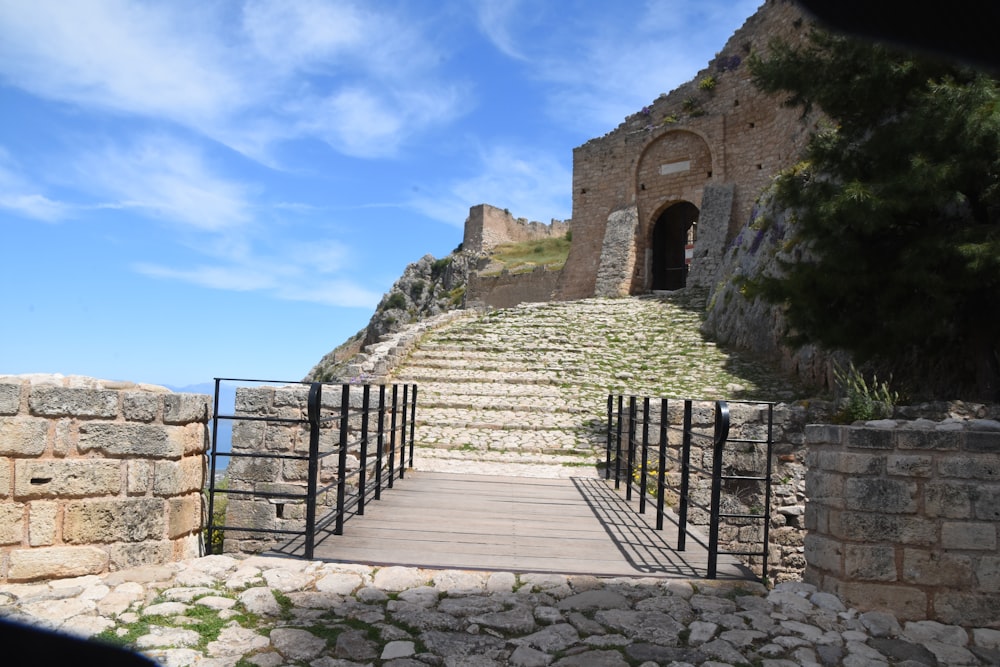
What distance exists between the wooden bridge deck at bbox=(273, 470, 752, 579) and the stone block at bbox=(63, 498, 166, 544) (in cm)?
77

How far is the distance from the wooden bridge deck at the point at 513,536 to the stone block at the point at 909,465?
1023mm

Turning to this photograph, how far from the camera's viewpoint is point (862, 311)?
891cm

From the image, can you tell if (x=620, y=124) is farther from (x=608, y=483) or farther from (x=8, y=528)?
(x=8, y=528)

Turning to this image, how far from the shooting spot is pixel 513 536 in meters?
5.10

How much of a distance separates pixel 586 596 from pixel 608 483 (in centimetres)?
420

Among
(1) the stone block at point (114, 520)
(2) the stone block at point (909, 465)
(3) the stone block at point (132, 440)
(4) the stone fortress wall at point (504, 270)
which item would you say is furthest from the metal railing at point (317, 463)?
(4) the stone fortress wall at point (504, 270)

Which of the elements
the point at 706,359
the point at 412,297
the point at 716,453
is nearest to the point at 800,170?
the point at 706,359

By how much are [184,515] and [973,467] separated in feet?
14.0

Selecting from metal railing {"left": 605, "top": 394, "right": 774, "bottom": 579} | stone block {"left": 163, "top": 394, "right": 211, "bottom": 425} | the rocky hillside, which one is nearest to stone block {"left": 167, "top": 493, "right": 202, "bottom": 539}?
stone block {"left": 163, "top": 394, "right": 211, "bottom": 425}

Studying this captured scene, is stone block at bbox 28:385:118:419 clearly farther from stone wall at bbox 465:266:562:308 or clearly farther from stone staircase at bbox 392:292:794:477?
stone wall at bbox 465:266:562:308

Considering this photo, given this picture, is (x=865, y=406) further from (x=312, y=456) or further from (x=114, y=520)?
(x=114, y=520)

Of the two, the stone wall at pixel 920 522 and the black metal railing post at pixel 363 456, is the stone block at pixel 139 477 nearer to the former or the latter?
the black metal railing post at pixel 363 456

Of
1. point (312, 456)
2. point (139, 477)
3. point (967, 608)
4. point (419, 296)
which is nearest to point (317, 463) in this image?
point (312, 456)

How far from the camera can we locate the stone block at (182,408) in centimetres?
399
